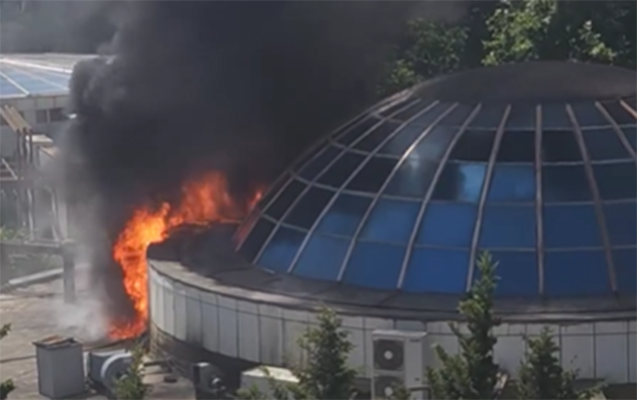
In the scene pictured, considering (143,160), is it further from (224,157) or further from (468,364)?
(468,364)

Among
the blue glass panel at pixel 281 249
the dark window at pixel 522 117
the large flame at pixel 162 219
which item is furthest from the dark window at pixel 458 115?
the large flame at pixel 162 219

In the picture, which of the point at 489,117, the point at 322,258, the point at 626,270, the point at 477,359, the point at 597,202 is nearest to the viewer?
the point at 477,359

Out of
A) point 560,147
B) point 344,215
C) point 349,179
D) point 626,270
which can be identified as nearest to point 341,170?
point 349,179

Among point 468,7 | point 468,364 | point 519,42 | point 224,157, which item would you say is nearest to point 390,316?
point 468,364

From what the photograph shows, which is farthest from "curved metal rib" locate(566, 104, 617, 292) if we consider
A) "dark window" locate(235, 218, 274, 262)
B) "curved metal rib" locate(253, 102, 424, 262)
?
"dark window" locate(235, 218, 274, 262)

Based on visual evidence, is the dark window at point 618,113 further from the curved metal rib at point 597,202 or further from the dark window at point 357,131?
the dark window at point 357,131

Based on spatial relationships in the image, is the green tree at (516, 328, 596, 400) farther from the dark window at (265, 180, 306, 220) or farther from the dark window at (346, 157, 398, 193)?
the dark window at (265, 180, 306, 220)

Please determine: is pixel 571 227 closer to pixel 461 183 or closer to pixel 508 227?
pixel 508 227
